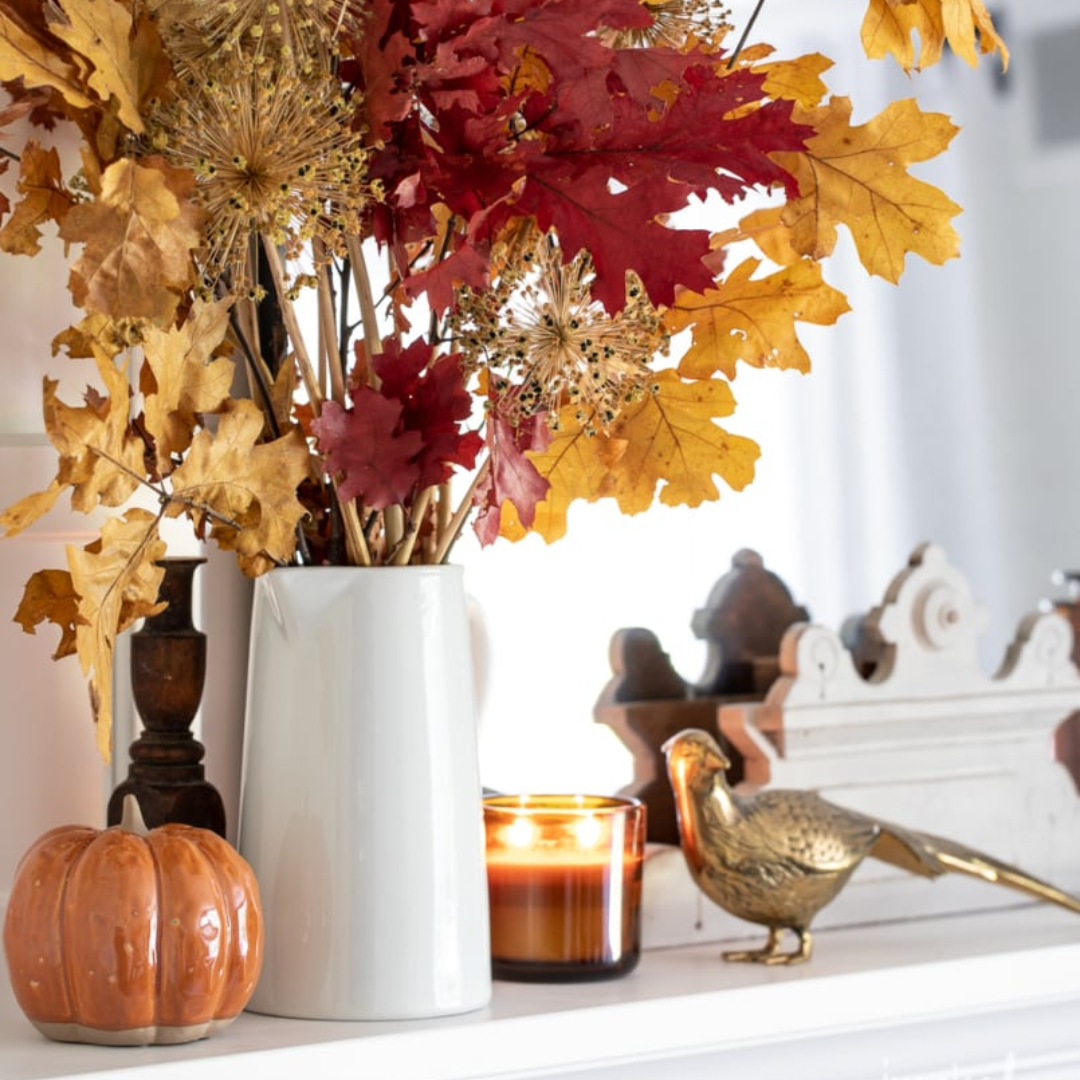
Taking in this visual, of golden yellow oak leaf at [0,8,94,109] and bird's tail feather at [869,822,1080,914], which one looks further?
bird's tail feather at [869,822,1080,914]

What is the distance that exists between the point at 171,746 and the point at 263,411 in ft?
0.56

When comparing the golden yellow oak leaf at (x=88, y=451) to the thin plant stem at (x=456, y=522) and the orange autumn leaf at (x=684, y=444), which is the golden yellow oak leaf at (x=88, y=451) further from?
the orange autumn leaf at (x=684, y=444)

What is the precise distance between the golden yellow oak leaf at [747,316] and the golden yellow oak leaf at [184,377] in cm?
23

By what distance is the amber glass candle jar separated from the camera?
0.84 meters

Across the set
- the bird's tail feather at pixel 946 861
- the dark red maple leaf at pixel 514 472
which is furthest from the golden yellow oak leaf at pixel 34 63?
the bird's tail feather at pixel 946 861

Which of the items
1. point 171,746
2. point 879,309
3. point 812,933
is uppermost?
point 879,309

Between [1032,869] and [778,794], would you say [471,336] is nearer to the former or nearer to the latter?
[778,794]

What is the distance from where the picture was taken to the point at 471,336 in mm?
727

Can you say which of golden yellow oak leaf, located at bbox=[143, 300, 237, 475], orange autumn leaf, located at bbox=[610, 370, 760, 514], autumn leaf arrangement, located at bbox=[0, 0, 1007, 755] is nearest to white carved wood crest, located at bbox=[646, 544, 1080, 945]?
orange autumn leaf, located at bbox=[610, 370, 760, 514]

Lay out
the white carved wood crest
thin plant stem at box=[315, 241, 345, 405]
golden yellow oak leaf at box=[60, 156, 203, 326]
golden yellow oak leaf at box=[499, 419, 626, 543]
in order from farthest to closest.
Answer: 1. the white carved wood crest
2. golden yellow oak leaf at box=[499, 419, 626, 543]
3. thin plant stem at box=[315, 241, 345, 405]
4. golden yellow oak leaf at box=[60, 156, 203, 326]

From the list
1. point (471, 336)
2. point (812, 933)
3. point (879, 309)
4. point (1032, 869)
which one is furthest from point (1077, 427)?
point (471, 336)

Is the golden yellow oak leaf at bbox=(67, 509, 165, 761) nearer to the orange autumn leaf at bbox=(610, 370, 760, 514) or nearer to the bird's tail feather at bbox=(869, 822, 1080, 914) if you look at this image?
the orange autumn leaf at bbox=(610, 370, 760, 514)

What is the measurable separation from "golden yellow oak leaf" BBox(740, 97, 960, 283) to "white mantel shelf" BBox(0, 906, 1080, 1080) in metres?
0.36

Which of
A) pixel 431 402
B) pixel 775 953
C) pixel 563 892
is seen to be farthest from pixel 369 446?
pixel 775 953
